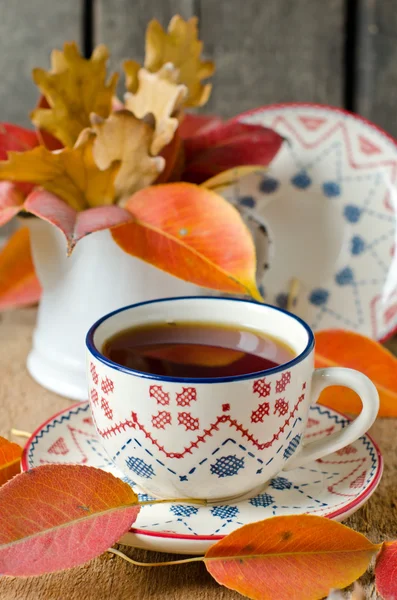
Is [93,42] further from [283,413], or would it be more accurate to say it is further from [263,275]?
[283,413]

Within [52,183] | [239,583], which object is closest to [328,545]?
[239,583]

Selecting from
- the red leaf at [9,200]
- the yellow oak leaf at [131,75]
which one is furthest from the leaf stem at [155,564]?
the yellow oak leaf at [131,75]

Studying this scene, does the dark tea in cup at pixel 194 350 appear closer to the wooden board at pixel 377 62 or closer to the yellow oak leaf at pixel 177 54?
the yellow oak leaf at pixel 177 54

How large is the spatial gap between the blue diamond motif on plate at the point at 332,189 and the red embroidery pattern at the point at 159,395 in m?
0.35

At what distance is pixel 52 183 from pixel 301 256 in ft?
0.76

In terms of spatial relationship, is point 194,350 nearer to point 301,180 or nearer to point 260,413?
point 260,413

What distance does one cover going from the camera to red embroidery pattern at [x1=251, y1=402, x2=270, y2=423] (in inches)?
13.8

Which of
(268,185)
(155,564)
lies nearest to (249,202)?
(268,185)

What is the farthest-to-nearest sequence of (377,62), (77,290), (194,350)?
(377,62), (77,290), (194,350)

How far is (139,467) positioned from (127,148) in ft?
0.72

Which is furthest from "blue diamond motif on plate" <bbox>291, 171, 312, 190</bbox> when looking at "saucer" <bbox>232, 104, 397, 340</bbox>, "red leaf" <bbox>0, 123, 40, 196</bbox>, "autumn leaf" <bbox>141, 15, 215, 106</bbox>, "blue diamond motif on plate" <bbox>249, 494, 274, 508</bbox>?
"blue diamond motif on plate" <bbox>249, 494, 274, 508</bbox>

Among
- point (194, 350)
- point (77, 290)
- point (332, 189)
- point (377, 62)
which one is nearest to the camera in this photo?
point (194, 350)

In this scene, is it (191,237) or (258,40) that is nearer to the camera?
(191,237)

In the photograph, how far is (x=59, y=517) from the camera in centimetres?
32
